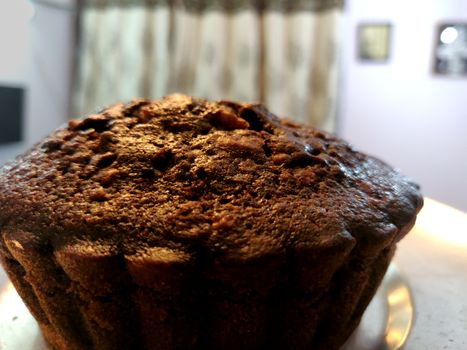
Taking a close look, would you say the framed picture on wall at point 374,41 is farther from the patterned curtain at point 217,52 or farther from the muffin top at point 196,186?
the muffin top at point 196,186

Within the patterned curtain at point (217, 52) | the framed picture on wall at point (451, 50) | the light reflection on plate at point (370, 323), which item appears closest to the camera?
the light reflection on plate at point (370, 323)

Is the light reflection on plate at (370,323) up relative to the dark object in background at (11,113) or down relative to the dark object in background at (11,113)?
down

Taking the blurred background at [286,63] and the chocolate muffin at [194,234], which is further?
the blurred background at [286,63]

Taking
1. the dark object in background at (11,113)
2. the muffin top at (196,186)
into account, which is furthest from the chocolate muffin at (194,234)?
the dark object in background at (11,113)

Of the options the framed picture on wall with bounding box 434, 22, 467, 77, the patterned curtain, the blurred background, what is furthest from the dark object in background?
the framed picture on wall with bounding box 434, 22, 467, 77

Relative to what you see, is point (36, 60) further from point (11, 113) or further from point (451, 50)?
point (451, 50)

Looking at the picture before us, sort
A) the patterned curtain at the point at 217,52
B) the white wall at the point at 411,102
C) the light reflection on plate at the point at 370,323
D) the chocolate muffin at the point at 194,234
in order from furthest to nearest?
the patterned curtain at the point at 217,52 → the white wall at the point at 411,102 → the light reflection on plate at the point at 370,323 → the chocolate muffin at the point at 194,234

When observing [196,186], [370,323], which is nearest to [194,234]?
[196,186]

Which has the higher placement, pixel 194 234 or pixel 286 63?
pixel 286 63
